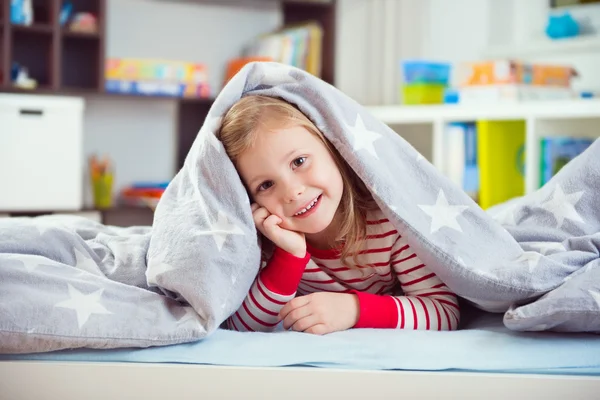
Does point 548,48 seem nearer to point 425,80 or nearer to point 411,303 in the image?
point 425,80

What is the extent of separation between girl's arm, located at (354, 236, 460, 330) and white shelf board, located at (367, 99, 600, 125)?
1245 millimetres

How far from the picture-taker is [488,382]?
85 centimetres

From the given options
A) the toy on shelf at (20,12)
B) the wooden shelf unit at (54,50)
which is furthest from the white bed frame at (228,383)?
the toy on shelf at (20,12)

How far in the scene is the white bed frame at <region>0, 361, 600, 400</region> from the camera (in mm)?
853

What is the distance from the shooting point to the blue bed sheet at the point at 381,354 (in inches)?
34.3

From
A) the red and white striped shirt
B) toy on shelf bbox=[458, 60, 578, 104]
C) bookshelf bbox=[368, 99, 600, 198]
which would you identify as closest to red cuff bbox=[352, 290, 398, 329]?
the red and white striped shirt

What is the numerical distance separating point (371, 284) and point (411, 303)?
104 mm

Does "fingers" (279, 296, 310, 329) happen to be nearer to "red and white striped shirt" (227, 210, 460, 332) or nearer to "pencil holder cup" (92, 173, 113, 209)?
"red and white striped shirt" (227, 210, 460, 332)

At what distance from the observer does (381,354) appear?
2.89 feet

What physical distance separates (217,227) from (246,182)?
87 mm

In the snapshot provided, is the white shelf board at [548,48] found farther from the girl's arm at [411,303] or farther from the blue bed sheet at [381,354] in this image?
the blue bed sheet at [381,354]

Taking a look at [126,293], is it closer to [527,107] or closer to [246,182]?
[246,182]

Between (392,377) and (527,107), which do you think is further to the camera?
(527,107)

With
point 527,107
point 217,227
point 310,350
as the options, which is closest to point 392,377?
point 310,350
